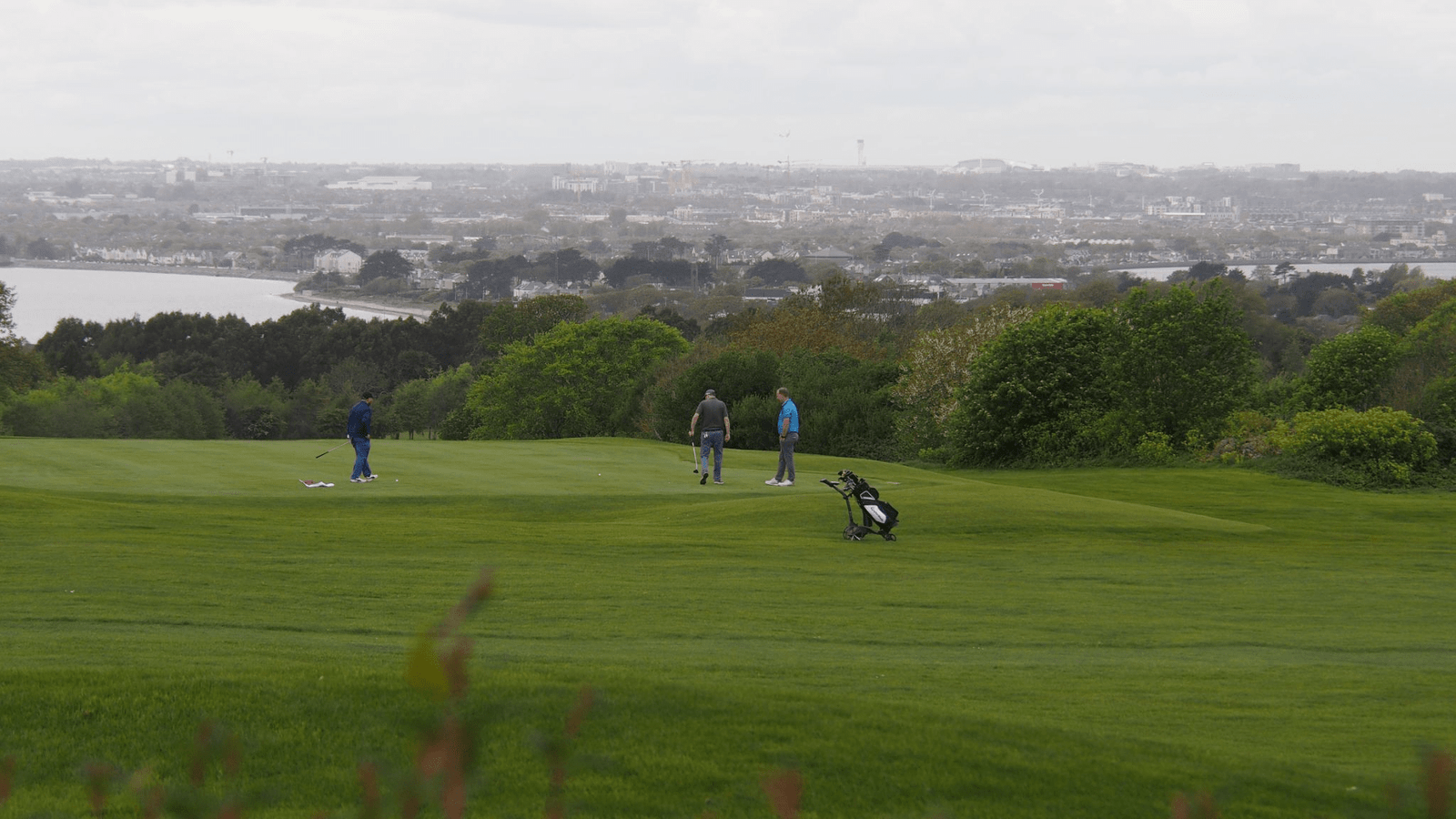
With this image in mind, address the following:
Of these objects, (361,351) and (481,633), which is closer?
(481,633)

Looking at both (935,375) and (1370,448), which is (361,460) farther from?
(935,375)

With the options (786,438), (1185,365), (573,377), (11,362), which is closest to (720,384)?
(573,377)

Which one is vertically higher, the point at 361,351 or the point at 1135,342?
the point at 1135,342

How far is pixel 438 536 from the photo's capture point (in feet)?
64.5

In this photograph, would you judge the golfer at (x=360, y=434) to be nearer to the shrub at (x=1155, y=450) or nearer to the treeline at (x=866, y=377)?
the treeline at (x=866, y=377)

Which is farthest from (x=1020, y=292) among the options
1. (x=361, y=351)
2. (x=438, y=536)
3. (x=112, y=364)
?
(x=438, y=536)

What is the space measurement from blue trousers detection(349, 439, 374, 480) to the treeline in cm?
2408

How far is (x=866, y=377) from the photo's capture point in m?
61.7

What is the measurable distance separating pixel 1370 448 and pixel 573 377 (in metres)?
54.4

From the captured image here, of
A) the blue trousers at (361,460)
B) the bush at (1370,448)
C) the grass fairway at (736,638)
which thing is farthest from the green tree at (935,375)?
the blue trousers at (361,460)

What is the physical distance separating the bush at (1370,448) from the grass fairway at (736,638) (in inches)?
129

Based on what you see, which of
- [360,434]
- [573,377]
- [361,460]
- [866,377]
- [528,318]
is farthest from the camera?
[528,318]

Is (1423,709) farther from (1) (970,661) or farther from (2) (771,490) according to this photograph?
(2) (771,490)

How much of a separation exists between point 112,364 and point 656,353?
6009 cm
